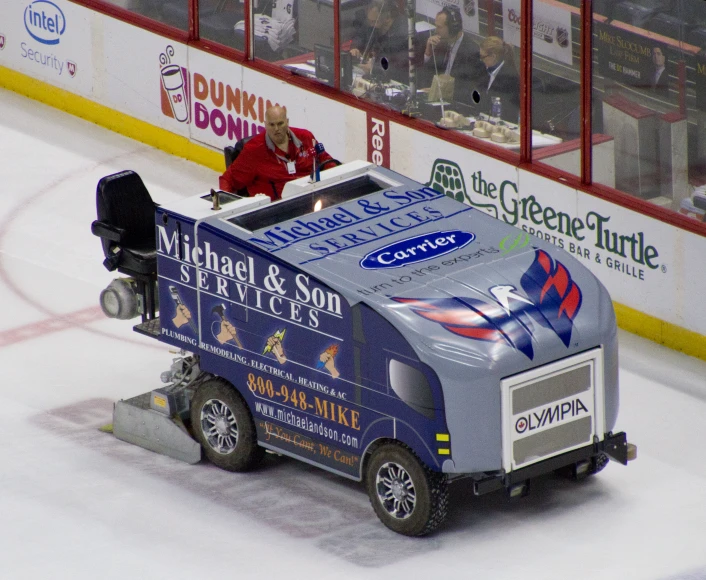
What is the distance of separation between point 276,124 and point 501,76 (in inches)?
93.6

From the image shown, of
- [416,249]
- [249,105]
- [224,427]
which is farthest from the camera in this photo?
[249,105]

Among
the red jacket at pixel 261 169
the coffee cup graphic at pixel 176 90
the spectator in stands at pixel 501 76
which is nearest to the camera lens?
the red jacket at pixel 261 169

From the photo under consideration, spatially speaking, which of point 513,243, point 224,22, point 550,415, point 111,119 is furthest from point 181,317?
point 111,119

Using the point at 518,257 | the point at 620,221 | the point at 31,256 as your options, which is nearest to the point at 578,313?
the point at 518,257

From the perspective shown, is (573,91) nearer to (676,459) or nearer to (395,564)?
(676,459)

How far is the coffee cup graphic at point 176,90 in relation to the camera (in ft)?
47.7

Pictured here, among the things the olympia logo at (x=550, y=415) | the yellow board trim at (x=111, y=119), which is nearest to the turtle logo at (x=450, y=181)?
the yellow board trim at (x=111, y=119)

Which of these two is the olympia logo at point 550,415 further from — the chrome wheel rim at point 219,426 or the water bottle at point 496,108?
the water bottle at point 496,108

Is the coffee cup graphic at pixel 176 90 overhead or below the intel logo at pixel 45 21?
below

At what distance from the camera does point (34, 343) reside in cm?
1163

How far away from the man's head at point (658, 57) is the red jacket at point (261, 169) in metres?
2.28

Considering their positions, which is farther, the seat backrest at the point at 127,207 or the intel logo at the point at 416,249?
the seat backrest at the point at 127,207

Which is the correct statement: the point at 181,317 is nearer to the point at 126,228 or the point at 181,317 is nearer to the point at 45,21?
the point at 126,228

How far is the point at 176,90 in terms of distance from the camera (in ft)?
47.9
